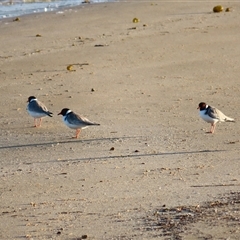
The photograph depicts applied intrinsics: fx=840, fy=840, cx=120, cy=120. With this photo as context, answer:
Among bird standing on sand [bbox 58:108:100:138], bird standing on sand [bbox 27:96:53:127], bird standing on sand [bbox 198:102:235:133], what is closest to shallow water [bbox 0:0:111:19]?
bird standing on sand [bbox 27:96:53:127]

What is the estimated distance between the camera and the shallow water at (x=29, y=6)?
24.5 meters

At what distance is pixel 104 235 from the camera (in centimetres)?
665

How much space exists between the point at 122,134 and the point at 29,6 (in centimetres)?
1647

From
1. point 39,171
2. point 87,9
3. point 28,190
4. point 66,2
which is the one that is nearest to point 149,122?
point 39,171

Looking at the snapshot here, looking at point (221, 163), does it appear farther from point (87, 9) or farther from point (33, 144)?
point (87, 9)

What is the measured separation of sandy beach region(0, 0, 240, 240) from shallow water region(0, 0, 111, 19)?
3.86 meters

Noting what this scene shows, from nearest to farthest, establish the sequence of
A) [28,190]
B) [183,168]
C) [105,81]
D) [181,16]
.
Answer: [28,190]
[183,168]
[105,81]
[181,16]

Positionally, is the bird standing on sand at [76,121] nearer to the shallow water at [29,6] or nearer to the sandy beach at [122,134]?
the sandy beach at [122,134]

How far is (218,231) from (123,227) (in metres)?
0.81

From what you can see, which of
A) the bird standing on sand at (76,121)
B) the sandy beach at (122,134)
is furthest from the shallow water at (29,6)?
the bird standing on sand at (76,121)

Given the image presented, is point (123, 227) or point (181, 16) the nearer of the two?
point (123, 227)

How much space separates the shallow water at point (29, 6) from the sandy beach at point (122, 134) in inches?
152

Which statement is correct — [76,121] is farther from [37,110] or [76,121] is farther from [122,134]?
[37,110]

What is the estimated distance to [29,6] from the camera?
26.4 meters
